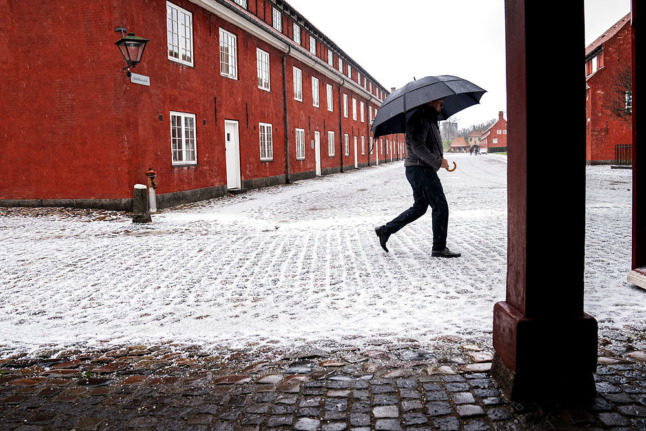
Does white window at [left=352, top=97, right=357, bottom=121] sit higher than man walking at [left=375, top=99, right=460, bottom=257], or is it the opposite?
white window at [left=352, top=97, right=357, bottom=121]

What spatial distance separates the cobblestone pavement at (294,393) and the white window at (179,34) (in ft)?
40.7

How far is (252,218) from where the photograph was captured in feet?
35.7

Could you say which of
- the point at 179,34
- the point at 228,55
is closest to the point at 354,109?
the point at 228,55

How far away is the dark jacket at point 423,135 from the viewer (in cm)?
589

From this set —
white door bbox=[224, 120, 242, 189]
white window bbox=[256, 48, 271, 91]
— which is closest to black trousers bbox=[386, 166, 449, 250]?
white door bbox=[224, 120, 242, 189]

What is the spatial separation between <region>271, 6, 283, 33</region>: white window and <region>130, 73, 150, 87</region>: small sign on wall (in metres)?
12.5

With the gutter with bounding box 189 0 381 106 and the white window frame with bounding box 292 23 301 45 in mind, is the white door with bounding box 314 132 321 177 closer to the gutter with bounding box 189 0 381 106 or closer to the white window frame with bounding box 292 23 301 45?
the gutter with bounding box 189 0 381 106

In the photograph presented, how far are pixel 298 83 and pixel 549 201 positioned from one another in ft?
78.6

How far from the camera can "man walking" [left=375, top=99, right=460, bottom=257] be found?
5898mm

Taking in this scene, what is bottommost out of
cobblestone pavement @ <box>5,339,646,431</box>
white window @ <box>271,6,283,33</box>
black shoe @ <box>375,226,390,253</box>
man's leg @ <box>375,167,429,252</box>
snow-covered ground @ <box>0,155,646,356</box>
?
cobblestone pavement @ <box>5,339,646,431</box>

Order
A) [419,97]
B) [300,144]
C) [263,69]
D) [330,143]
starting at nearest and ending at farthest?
[419,97], [263,69], [300,144], [330,143]

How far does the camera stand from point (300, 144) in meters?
25.7

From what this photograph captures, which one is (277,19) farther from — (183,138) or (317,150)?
(183,138)

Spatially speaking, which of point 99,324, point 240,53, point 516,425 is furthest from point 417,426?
point 240,53
